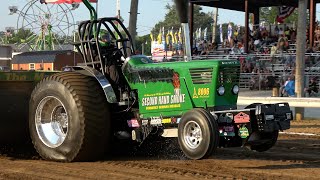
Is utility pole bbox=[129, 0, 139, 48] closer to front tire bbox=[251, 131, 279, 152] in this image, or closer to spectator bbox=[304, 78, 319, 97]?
front tire bbox=[251, 131, 279, 152]

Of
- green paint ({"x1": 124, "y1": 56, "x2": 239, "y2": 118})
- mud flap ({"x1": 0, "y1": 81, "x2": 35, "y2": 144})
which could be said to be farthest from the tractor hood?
mud flap ({"x1": 0, "y1": 81, "x2": 35, "y2": 144})

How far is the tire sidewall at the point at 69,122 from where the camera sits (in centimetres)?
796

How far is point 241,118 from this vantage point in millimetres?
7445

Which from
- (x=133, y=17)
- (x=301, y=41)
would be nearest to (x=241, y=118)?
(x=133, y=17)

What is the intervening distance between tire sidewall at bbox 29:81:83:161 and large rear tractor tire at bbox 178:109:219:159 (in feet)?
4.68

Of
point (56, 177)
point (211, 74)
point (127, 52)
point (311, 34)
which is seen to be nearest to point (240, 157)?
point (211, 74)

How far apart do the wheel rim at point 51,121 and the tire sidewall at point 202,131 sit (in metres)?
1.88

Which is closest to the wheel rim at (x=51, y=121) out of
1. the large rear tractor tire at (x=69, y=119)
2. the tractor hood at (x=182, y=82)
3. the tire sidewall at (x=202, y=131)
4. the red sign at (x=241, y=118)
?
the large rear tractor tire at (x=69, y=119)

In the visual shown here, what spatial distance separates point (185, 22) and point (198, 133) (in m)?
1.77

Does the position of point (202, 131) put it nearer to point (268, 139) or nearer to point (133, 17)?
point (268, 139)

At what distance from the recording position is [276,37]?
29.1 m

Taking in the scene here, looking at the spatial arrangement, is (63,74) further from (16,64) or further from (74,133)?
(16,64)

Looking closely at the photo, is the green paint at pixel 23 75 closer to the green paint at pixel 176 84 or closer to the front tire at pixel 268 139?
the green paint at pixel 176 84

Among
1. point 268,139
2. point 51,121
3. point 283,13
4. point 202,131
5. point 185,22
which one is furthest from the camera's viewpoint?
point 283,13
